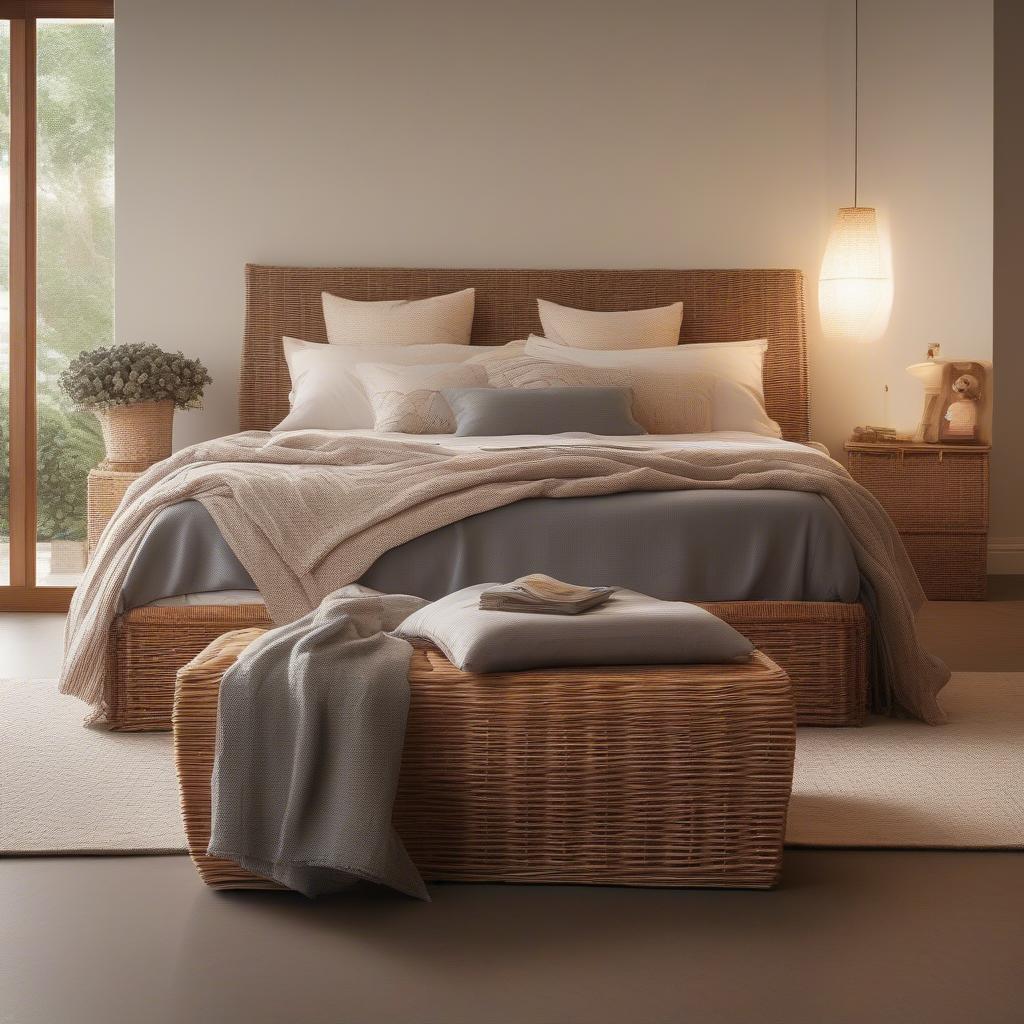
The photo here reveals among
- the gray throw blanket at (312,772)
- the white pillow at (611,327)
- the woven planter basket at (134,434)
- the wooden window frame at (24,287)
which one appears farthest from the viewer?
the wooden window frame at (24,287)

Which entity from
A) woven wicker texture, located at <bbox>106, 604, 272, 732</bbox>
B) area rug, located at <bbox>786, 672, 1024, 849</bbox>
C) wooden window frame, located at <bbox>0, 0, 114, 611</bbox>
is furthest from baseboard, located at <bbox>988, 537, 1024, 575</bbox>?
wooden window frame, located at <bbox>0, 0, 114, 611</bbox>

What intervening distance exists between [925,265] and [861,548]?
8.74 feet

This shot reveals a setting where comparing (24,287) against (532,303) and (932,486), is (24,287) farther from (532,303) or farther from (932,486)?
(932,486)

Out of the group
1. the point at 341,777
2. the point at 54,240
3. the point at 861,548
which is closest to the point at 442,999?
the point at 341,777

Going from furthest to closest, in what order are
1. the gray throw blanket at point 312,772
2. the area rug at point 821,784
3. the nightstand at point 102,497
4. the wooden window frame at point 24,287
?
the wooden window frame at point 24,287
the nightstand at point 102,497
the area rug at point 821,784
the gray throw blanket at point 312,772

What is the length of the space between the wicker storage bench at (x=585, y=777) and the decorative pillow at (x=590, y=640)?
0.04 metres

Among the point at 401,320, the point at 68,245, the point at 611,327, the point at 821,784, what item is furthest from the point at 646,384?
the point at 68,245

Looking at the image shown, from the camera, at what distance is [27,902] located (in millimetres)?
2354

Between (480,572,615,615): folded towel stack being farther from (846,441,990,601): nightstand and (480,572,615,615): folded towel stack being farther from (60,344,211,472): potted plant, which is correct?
(846,441,990,601): nightstand

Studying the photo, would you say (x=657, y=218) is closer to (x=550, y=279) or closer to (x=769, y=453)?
(x=550, y=279)

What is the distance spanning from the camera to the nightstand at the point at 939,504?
5.56 m

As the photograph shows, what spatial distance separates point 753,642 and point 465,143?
3361 millimetres

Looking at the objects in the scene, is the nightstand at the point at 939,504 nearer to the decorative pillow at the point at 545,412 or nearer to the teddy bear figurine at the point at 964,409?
the teddy bear figurine at the point at 964,409

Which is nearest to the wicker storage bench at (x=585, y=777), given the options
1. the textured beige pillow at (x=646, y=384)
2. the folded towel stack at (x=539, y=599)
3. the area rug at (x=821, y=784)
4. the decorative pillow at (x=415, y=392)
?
the folded towel stack at (x=539, y=599)
